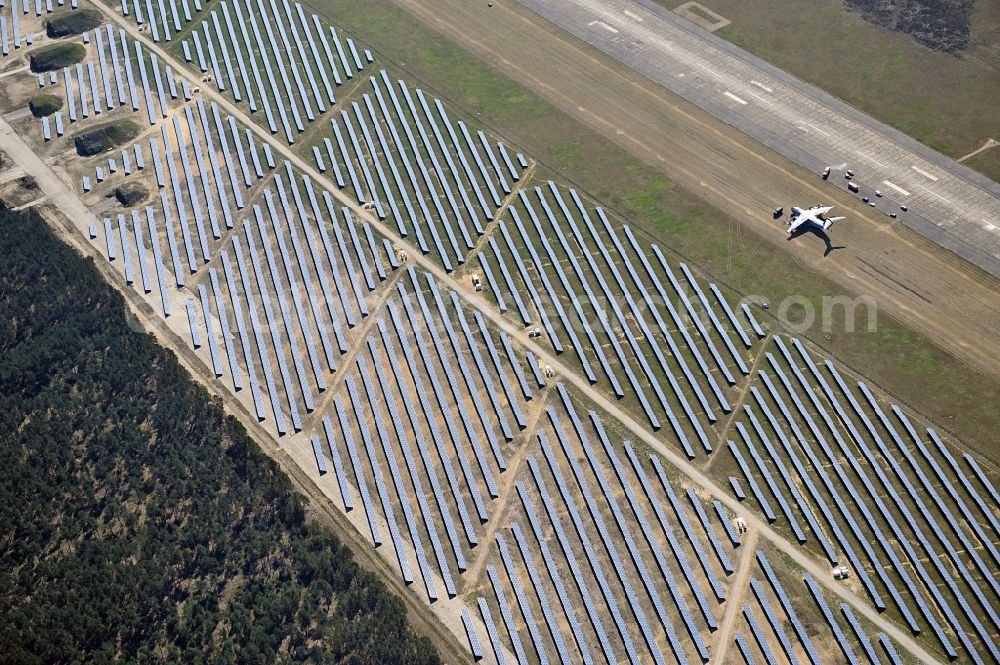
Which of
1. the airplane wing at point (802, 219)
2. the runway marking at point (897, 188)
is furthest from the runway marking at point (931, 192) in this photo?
the airplane wing at point (802, 219)

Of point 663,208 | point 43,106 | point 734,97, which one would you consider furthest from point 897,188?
point 43,106

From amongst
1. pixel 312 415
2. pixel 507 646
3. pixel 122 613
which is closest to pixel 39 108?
pixel 312 415

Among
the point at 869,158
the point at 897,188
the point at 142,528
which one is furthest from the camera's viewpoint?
the point at 869,158

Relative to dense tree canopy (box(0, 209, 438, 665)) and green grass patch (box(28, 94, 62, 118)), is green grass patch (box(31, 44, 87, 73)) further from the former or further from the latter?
dense tree canopy (box(0, 209, 438, 665))

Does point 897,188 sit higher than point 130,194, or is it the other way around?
point 897,188

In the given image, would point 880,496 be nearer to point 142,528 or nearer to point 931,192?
point 931,192
